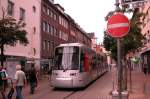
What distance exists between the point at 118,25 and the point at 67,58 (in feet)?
50.0

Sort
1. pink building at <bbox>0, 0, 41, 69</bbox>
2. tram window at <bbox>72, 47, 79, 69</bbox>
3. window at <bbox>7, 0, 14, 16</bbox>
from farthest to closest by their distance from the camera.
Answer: window at <bbox>7, 0, 14, 16</bbox> → pink building at <bbox>0, 0, 41, 69</bbox> → tram window at <bbox>72, 47, 79, 69</bbox>

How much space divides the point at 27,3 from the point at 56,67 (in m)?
21.1

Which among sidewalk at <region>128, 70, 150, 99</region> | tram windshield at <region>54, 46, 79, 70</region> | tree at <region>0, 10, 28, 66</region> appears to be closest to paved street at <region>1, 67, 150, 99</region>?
sidewalk at <region>128, 70, 150, 99</region>

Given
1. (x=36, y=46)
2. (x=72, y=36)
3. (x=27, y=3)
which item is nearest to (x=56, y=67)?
(x=27, y=3)

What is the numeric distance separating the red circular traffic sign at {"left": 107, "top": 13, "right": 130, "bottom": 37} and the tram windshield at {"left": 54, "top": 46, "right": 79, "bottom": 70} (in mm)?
14911

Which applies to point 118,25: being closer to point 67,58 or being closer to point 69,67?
point 69,67

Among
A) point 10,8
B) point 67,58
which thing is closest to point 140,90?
point 67,58

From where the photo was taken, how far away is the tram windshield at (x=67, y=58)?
22.2 meters

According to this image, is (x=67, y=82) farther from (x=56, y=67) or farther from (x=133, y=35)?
(x=133, y=35)

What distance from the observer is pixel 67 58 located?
22.4 meters

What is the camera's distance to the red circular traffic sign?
715cm

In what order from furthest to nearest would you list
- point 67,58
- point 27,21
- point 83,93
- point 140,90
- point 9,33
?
point 27,21 → point 9,33 → point 67,58 → point 140,90 → point 83,93

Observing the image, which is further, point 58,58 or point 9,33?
point 9,33

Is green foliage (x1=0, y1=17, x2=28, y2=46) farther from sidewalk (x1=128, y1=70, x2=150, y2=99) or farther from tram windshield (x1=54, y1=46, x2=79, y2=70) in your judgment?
sidewalk (x1=128, y1=70, x2=150, y2=99)
